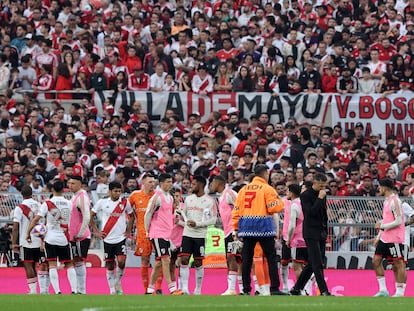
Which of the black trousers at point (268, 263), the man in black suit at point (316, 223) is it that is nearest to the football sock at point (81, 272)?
the black trousers at point (268, 263)

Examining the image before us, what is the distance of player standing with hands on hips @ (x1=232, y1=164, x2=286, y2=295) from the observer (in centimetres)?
2039

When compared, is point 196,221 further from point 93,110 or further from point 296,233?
point 93,110

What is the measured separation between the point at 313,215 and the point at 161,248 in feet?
9.55

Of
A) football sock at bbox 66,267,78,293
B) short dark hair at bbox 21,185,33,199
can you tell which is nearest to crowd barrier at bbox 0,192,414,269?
short dark hair at bbox 21,185,33,199

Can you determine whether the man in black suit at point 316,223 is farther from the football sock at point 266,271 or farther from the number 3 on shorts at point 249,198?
the number 3 on shorts at point 249,198

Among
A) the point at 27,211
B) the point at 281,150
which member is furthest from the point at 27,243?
the point at 281,150

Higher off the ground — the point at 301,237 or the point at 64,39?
the point at 64,39

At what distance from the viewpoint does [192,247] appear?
2269cm

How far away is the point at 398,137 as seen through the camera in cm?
3222

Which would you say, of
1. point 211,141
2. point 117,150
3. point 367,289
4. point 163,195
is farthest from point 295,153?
point 163,195

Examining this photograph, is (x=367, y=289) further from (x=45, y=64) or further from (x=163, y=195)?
(x=45, y=64)

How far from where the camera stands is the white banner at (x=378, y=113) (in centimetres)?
3228

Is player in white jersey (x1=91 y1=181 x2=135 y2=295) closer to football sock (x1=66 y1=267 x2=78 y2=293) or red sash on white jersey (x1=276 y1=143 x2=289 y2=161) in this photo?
football sock (x1=66 y1=267 x2=78 y2=293)

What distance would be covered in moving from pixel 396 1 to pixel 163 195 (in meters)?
15.8
